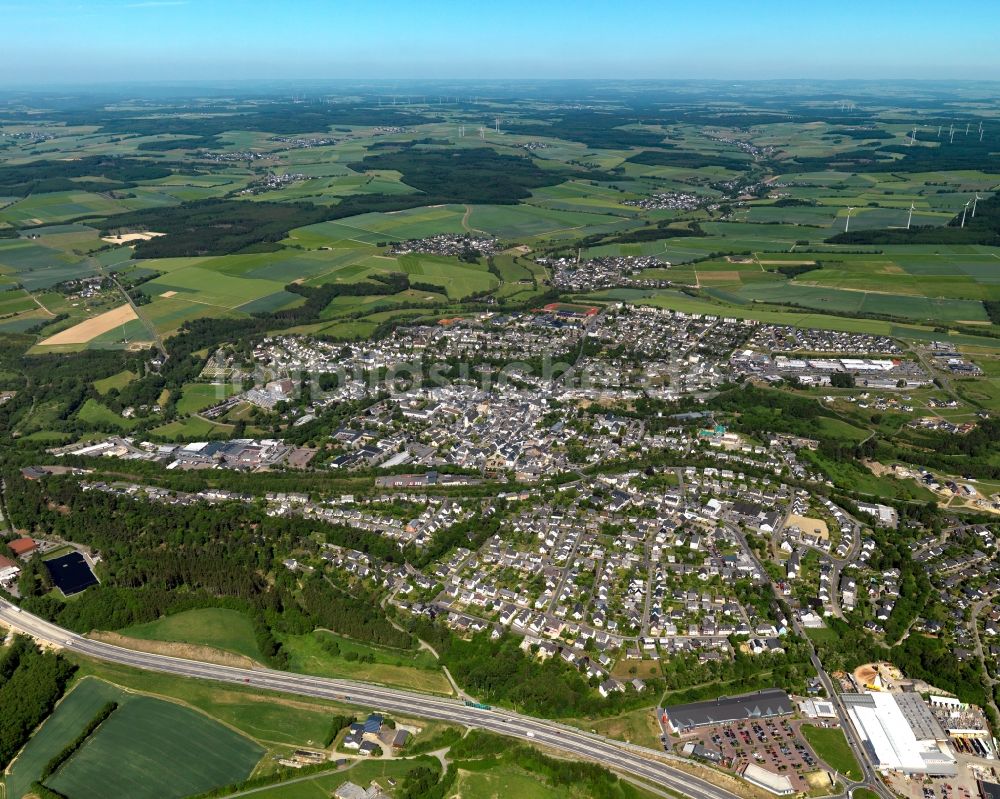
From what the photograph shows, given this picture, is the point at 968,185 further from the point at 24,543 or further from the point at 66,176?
the point at 66,176

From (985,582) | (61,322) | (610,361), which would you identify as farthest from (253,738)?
(61,322)

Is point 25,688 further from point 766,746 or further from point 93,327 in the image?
point 93,327

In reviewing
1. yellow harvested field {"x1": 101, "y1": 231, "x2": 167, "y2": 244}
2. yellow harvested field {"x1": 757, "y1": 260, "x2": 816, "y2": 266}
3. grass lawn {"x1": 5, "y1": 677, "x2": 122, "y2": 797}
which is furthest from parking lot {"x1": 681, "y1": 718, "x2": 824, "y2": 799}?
yellow harvested field {"x1": 101, "y1": 231, "x2": 167, "y2": 244}

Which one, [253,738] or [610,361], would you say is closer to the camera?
[253,738]

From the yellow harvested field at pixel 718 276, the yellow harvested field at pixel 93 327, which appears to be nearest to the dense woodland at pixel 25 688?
the yellow harvested field at pixel 93 327

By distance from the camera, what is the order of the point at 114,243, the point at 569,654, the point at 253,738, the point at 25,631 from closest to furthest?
the point at 253,738 < the point at 569,654 < the point at 25,631 < the point at 114,243
